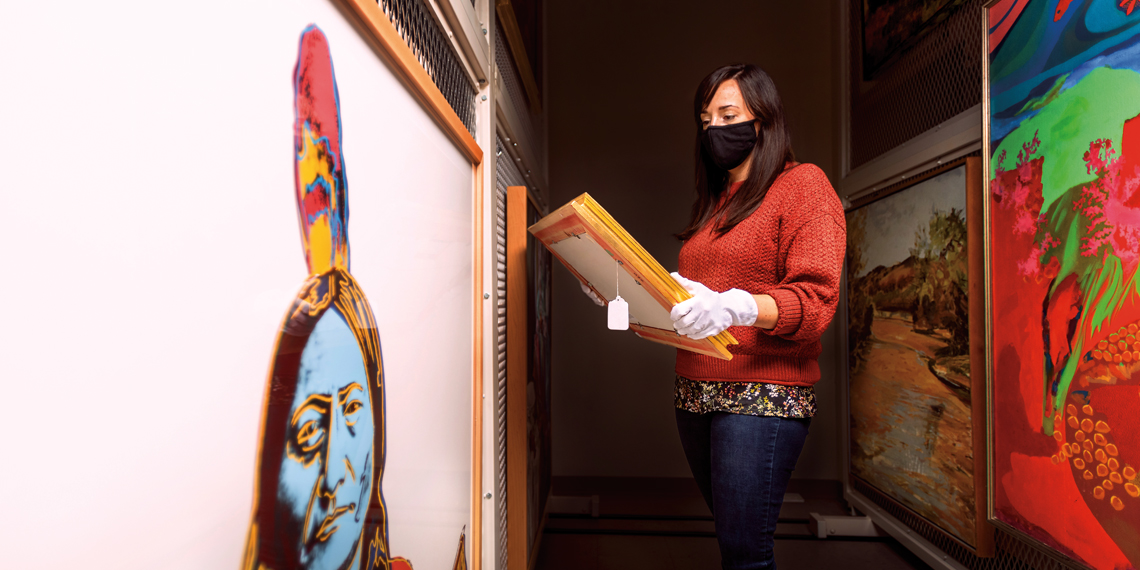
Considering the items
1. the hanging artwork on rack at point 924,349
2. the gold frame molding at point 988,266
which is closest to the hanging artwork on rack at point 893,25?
the gold frame molding at point 988,266

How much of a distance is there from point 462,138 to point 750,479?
89 cm

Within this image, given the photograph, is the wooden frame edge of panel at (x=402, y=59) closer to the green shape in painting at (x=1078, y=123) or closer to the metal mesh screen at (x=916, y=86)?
the green shape in painting at (x=1078, y=123)

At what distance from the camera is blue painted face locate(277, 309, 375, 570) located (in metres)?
0.49

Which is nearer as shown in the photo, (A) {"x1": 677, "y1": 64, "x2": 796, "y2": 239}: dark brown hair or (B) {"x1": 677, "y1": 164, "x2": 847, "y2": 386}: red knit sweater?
(B) {"x1": 677, "y1": 164, "x2": 847, "y2": 386}: red knit sweater

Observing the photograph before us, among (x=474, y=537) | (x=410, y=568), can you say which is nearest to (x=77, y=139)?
(x=410, y=568)

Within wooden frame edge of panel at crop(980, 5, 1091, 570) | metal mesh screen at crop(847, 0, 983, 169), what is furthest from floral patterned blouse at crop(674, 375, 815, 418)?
metal mesh screen at crop(847, 0, 983, 169)

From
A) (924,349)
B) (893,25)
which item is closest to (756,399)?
(924,349)

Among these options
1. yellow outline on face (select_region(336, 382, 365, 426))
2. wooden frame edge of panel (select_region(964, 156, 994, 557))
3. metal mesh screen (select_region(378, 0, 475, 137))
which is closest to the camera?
yellow outline on face (select_region(336, 382, 365, 426))

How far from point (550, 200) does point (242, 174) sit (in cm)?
283

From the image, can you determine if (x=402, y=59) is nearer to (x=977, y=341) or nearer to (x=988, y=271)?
(x=988, y=271)

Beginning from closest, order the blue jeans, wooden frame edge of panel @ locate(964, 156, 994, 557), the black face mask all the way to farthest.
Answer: the blue jeans < the black face mask < wooden frame edge of panel @ locate(964, 156, 994, 557)

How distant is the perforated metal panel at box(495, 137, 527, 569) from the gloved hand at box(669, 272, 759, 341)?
1.77 feet

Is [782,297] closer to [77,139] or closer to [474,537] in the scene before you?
[474,537]

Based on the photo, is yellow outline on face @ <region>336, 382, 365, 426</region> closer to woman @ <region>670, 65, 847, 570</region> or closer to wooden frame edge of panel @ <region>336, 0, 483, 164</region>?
wooden frame edge of panel @ <region>336, 0, 483, 164</region>
